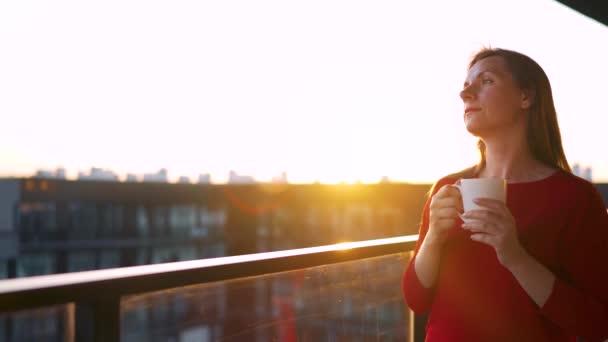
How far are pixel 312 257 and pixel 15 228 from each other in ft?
128

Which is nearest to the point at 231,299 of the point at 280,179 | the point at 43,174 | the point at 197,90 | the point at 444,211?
the point at 444,211

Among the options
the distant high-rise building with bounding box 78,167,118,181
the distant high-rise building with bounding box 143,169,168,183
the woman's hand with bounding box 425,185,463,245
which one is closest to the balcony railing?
the woman's hand with bounding box 425,185,463,245

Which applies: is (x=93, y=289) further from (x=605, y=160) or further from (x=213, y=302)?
(x=605, y=160)

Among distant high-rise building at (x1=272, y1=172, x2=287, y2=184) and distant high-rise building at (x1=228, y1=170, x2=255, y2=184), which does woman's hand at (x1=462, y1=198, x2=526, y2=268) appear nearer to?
distant high-rise building at (x1=272, y1=172, x2=287, y2=184)

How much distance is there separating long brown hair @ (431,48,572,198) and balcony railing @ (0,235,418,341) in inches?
28.0

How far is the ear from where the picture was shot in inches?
39.0

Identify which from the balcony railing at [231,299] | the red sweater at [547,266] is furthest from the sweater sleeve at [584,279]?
the balcony railing at [231,299]

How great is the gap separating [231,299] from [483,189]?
755 mm

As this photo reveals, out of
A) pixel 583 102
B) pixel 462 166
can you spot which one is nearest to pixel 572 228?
pixel 462 166

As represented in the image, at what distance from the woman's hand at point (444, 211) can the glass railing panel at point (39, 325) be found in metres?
0.75

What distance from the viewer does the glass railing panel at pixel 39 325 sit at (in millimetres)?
850

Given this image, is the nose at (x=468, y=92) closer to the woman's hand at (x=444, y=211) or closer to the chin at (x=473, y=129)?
the chin at (x=473, y=129)

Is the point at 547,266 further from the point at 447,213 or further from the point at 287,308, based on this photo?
the point at 287,308

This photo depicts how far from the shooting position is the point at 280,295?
149 cm
